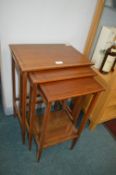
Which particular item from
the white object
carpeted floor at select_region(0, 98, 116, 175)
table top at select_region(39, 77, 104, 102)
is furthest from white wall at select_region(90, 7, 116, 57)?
carpeted floor at select_region(0, 98, 116, 175)

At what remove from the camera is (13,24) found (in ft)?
3.81

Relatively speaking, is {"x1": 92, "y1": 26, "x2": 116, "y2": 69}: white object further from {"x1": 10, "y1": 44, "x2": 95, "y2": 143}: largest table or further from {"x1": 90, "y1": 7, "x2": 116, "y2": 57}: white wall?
{"x1": 10, "y1": 44, "x2": 95, "y2": 143}: largest table

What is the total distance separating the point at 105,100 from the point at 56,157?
0.68m

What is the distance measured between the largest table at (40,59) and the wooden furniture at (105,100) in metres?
0.31

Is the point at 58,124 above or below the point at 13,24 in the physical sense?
below

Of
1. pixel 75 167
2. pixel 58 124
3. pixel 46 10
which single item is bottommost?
pixel 75 167

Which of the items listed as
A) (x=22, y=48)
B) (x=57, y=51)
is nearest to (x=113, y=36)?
(x=57, y=51)

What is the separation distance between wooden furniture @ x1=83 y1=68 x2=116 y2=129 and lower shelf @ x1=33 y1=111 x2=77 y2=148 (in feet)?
1.09

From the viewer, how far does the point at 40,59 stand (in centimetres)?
110

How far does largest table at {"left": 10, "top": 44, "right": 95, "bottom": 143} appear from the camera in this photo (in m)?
1.00

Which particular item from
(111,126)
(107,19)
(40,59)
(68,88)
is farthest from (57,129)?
(107,19)

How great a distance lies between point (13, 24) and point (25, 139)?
100 cm

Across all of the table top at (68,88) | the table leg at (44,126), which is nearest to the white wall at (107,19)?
the table top at (68,88)

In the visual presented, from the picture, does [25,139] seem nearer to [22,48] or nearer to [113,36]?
[22,48]
